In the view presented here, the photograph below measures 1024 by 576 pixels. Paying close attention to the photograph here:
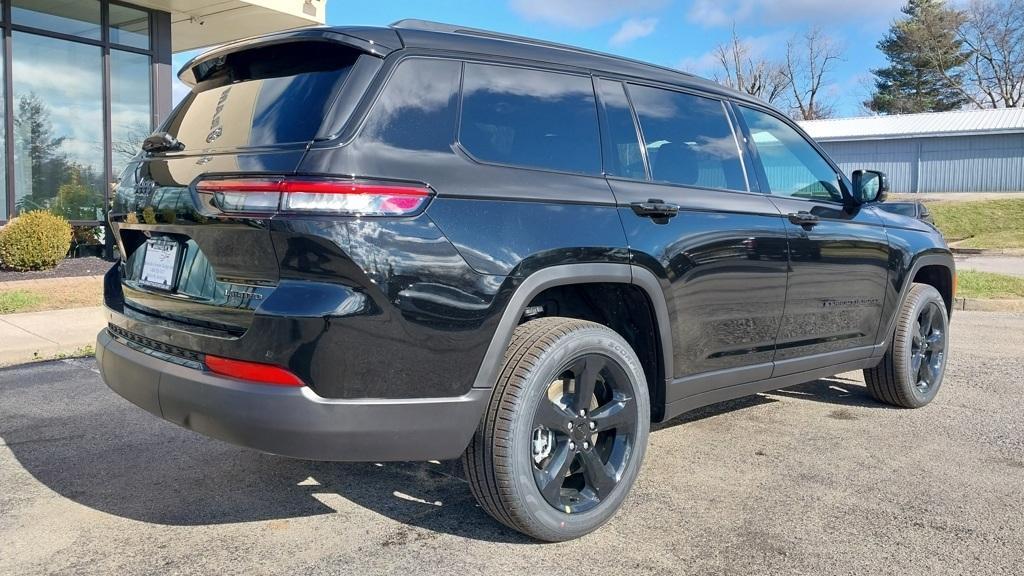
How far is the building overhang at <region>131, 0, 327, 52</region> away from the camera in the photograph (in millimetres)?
13491

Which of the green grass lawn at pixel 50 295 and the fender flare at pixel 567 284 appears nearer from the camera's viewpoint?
the fender flare at pixel 567 284

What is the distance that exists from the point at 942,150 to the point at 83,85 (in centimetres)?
3184

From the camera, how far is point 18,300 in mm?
8969

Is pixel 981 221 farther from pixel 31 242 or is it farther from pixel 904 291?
pixel 31 242

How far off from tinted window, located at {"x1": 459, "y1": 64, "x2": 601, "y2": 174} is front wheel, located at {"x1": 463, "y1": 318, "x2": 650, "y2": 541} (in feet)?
2.12

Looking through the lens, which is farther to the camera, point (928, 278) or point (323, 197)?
point (928, 278)

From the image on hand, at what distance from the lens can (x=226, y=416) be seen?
8.77 ft

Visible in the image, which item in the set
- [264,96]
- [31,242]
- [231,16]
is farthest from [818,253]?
[231,16]

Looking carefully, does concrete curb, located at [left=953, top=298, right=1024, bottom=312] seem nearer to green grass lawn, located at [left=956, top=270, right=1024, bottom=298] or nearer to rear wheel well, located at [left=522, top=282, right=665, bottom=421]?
green grass lawn, located at [left=956, top=270, right=1024, bottom=298]

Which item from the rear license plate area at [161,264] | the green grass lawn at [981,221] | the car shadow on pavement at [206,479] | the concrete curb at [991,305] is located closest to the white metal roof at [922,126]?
the green grass lawn at [981,221]

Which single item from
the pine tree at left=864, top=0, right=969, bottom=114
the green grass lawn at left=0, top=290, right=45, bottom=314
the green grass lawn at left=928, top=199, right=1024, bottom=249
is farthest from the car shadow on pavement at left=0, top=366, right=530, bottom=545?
the pine tree at left=864, top=0, right=969, bottom=114

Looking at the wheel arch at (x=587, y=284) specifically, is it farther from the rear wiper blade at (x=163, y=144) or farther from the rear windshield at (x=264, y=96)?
the rear wiper blade at (x=163, y=144)

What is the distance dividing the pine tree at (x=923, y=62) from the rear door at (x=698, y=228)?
5647cm

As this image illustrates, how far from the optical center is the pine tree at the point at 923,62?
52531 mm
